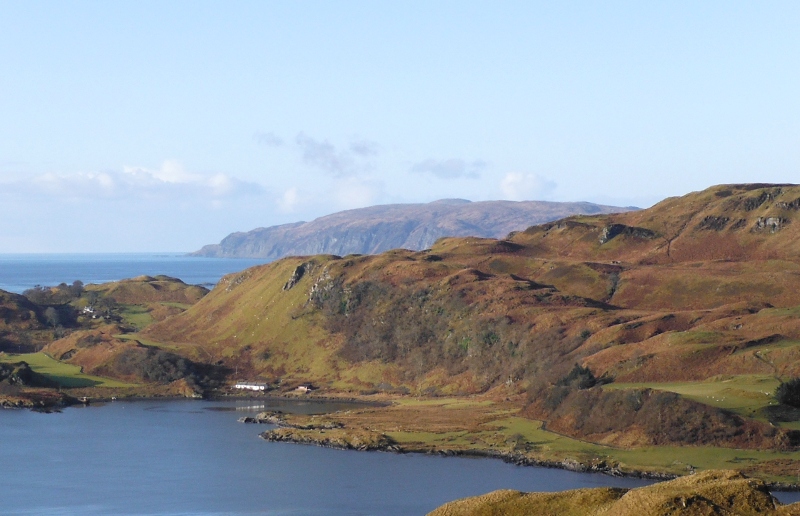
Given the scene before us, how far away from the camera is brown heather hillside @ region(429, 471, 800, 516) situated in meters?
46.8

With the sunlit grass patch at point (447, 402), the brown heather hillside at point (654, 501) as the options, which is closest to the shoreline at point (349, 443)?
the sunlit grass patch at point (447, 402)

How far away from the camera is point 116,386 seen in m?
177

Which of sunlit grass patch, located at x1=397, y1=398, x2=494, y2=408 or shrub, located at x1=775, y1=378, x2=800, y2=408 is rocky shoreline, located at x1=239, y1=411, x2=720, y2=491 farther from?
sunlit grass patch, located at x1=397, y1=398, x2=494, y2=408

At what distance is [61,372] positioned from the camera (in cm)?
18212

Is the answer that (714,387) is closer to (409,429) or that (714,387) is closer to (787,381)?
(787,381)

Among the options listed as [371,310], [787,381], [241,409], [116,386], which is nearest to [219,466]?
[241,409]

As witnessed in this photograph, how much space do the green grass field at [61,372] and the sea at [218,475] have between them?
36.7m

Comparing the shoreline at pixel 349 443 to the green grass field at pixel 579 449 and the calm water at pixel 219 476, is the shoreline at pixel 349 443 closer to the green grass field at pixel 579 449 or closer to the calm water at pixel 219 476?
the green grass field at pixel 579 449

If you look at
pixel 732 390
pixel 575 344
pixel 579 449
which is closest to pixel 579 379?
pixel 579 449

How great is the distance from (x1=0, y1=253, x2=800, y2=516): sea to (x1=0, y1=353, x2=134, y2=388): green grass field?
3672 cm

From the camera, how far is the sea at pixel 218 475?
292 ft

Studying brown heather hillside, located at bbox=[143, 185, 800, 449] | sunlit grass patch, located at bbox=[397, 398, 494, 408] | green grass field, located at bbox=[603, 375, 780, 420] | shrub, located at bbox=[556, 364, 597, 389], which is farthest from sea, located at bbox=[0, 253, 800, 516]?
sunlit grass patch, located at bbox=[397, 398, 494, 408]

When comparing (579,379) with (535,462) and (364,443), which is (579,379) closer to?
(535,462)

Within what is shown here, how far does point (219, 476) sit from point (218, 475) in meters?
0.54
